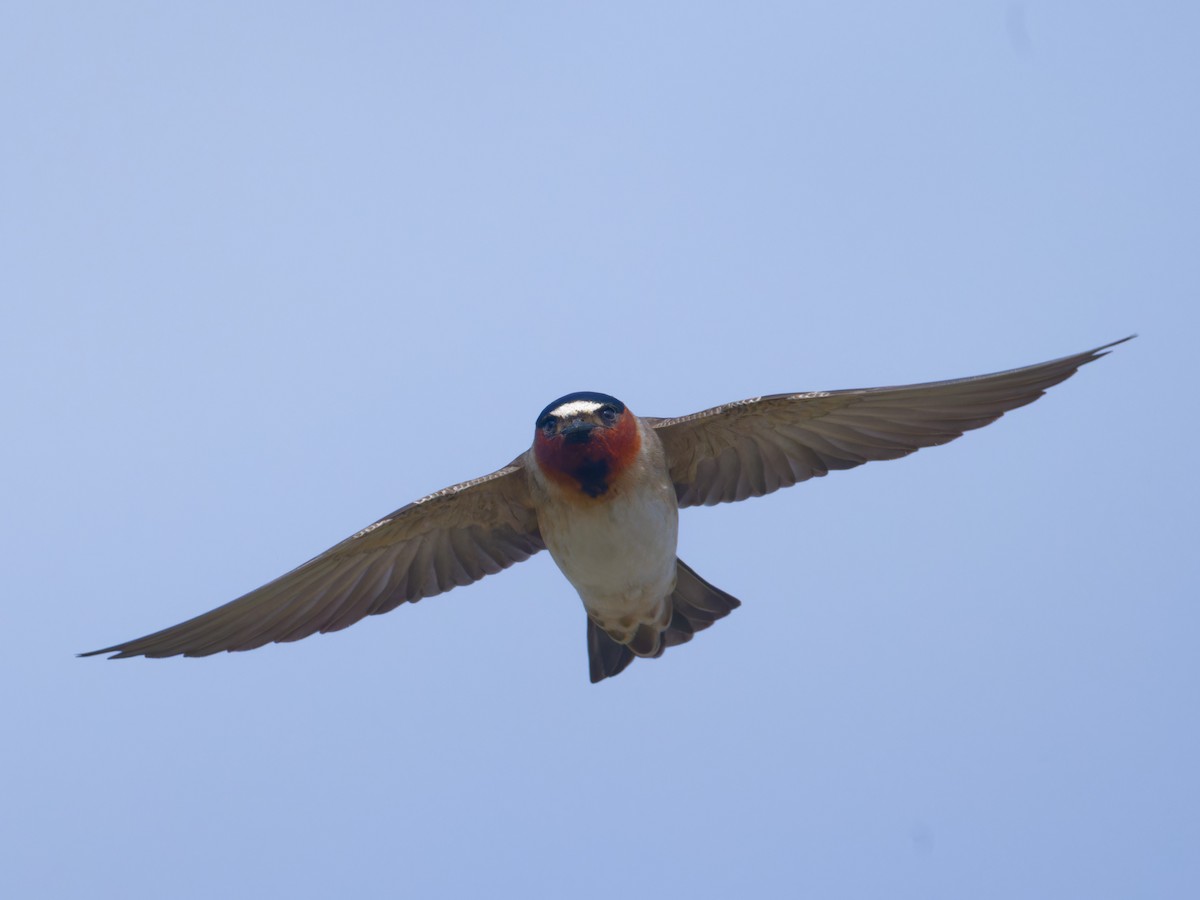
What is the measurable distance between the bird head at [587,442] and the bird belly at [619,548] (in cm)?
20

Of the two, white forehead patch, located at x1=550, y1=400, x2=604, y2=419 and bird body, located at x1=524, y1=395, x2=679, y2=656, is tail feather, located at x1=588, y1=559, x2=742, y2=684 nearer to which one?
bird body, located at x1=524, y1=395, x2=679, y2=656

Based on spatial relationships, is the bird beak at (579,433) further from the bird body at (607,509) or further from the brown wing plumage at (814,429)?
the brown wing plumage at (814,429)

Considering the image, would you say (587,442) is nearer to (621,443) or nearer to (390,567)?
(621,443)

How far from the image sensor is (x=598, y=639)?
13812 millimetres

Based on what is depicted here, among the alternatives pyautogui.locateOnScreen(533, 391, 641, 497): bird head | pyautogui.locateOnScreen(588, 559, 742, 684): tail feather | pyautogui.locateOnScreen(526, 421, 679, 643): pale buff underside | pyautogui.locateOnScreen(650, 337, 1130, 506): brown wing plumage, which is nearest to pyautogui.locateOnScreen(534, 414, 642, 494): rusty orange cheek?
pyautogui.locateOnScreen(533, 391, 641, 497): bird head

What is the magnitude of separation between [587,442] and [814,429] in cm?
203

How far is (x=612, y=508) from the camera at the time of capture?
1238 cm

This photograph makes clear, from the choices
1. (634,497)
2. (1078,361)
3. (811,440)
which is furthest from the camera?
(811,440)

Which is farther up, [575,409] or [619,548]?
[575,409]

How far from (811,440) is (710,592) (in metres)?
1.48

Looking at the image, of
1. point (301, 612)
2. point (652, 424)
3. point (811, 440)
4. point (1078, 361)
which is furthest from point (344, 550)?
point (1078, 361)

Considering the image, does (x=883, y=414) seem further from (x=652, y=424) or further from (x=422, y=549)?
(x=422, y=549)

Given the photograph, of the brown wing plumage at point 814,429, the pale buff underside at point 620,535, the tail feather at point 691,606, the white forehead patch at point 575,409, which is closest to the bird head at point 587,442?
the white forehead patch at point 575,409

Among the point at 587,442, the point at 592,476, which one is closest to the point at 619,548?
the point at 592,476
